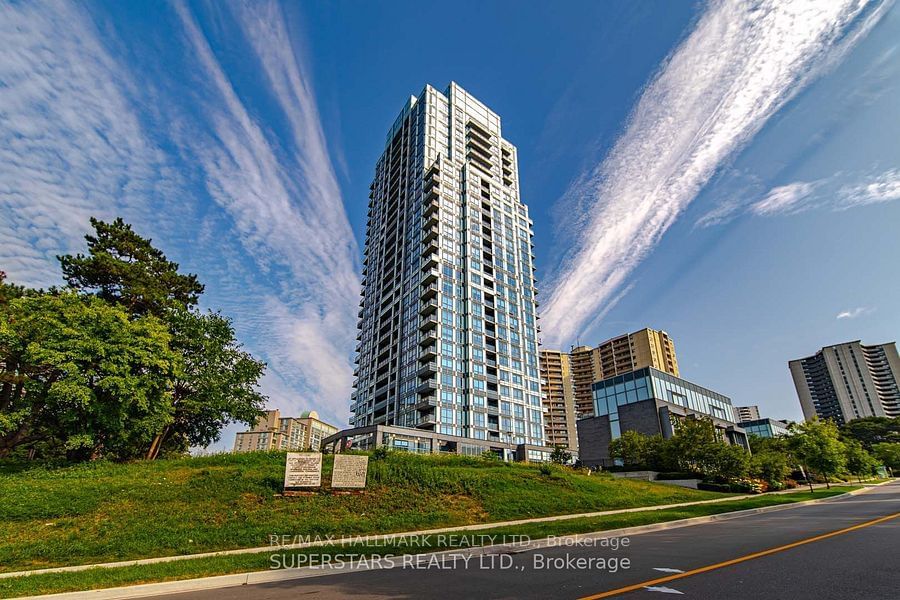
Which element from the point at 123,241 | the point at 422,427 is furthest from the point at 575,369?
the point at 123,241

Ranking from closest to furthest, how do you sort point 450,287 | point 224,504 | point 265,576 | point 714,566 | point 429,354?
1. point 714,566
2. point 265,576
3. point 224,504
4. point 429,354
5. point 450,287

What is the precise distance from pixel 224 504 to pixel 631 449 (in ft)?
123

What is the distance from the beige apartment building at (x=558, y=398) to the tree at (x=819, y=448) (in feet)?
326

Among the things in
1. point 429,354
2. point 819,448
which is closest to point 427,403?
point 429,354

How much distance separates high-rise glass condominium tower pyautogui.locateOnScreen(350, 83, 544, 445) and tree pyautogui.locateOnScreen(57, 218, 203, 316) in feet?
136

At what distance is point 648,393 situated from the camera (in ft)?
179

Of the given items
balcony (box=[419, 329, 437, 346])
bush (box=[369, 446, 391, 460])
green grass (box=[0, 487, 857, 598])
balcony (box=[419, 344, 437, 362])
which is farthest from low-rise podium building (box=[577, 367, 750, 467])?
green grass (box=[0, 487, 857, 598])

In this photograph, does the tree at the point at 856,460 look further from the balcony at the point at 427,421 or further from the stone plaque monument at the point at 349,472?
the stone plaque monument at the point at 349,472

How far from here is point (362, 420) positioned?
86.2 m

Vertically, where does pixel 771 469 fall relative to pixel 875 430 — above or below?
below

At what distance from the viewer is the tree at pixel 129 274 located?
30109 millimetres

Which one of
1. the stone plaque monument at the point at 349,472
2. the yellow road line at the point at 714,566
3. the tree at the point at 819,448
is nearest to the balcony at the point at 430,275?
the tree at the point at 819,448

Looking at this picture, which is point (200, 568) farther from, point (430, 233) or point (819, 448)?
point (430, 233)

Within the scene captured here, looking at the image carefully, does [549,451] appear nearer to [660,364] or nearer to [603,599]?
[603,599]
